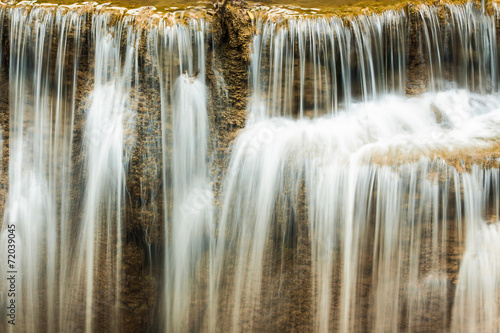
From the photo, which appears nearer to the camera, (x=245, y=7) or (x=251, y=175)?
(x=251, y=175)

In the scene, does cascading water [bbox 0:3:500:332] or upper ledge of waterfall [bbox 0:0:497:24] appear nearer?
cascading water [bbox 0:3:500:332]

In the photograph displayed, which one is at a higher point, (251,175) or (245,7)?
(245,7)

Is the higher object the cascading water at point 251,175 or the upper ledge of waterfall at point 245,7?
the upper ledge of waterfall at point 245,7

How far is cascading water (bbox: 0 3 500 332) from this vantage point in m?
4.18

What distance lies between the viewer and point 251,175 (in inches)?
174

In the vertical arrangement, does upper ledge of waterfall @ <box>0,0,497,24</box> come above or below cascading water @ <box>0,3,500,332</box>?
above

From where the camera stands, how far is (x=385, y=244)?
420 centimetres

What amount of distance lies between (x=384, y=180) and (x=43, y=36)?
407cm

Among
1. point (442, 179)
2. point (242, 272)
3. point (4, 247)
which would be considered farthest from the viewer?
point (4, 247)

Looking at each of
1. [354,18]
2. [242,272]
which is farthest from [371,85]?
[242,272]

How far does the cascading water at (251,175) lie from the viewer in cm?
418

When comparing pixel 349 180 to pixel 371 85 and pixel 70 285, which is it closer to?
pixel 371 85

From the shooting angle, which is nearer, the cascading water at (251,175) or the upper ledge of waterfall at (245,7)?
the cascading water at (251,175)

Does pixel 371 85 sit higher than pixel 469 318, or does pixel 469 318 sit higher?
pixel 371 85
